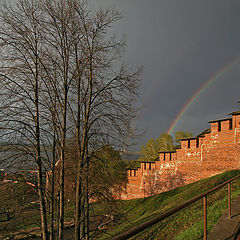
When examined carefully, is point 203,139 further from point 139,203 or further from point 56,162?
point 56,162

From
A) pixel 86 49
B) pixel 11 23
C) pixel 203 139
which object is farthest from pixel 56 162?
pixel 203 139

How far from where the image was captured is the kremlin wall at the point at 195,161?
37.6 ft

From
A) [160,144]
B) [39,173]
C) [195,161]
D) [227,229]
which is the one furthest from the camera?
[160,144]

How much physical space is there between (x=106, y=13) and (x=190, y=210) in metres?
7.33

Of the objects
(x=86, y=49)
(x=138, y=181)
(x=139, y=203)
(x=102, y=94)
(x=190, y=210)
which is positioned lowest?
(x=139, y=203)

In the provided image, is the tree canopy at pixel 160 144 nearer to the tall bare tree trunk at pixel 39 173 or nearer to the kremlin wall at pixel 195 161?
the kremlin wall at pixel 195 161

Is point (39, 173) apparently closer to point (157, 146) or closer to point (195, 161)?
point (195, 161)

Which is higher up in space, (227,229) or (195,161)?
(227,229)

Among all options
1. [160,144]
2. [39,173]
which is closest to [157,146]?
[160,144]

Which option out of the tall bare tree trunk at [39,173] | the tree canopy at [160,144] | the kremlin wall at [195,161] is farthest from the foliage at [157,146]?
the tall bare tree trunk at [39,173]

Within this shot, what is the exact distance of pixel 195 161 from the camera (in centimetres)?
1305

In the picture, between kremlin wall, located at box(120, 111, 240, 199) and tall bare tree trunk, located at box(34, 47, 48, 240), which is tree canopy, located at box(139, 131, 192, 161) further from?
tall bare tree trunk, located at box(34, 47, 48, 240)

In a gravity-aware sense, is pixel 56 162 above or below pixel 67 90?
below

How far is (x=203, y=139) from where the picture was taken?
12.8 m
